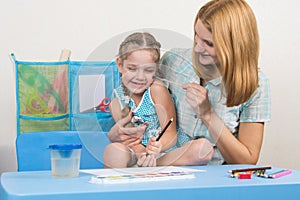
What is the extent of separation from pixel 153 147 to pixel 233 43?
32cm

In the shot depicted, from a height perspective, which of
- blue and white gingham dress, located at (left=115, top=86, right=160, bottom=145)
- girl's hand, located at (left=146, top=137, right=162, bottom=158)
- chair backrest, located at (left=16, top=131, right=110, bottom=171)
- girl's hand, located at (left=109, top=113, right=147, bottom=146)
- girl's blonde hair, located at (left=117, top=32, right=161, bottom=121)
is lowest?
chair backrest, located at (left=16, top=131, right=110, bottom=171)

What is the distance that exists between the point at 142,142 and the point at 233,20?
1.18ft

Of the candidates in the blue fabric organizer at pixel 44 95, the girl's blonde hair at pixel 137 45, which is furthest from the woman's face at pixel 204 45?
the blue fabric organizer at pixel 44 95

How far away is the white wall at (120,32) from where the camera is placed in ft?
6.18

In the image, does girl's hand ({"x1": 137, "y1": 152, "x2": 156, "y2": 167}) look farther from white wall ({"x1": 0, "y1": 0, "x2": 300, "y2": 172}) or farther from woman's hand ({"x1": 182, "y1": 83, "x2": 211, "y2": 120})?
white wall ({"x1": 0, "y1": 0, "x2": 300, "y2": 172})

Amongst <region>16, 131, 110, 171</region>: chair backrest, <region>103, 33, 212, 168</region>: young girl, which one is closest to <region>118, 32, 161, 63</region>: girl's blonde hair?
<region>103, 33, 212, 168</region>: young girl

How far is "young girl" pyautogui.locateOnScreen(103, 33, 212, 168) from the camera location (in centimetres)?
102

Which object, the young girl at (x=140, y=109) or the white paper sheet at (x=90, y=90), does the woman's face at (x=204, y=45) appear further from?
the white paper sheet at (x=90, y=90)

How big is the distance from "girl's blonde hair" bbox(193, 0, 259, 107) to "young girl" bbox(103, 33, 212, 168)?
0.12m

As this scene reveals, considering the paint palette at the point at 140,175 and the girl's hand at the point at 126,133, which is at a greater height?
the girl's hand at the point at 126,133

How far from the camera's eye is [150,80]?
1.04m

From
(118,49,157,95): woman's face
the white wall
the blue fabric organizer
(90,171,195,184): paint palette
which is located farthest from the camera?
the white wall

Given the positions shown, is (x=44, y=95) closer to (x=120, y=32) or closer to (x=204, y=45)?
(x=120, y=32)

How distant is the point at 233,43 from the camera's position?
118 cm
